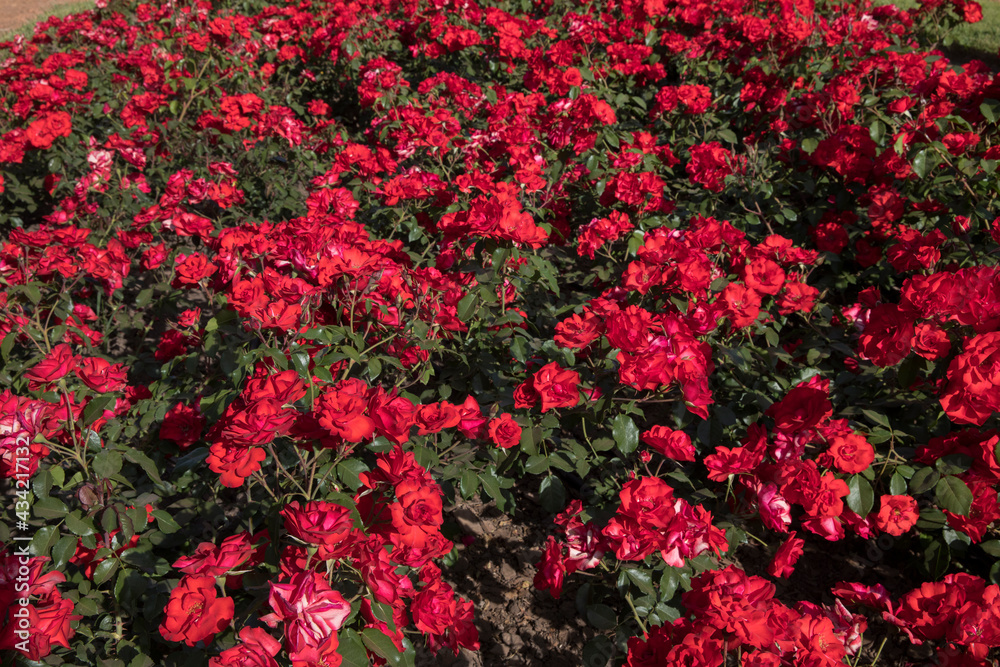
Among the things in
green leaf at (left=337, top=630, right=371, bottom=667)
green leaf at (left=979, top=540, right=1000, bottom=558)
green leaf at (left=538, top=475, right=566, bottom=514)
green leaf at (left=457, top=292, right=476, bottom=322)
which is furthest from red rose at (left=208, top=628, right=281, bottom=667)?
green leaf at (left=979, top=540, right=1000, bottom=558)

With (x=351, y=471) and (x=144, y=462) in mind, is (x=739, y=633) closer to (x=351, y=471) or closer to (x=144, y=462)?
(x=351, y=471)

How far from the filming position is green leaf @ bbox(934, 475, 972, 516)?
1438 millimetres

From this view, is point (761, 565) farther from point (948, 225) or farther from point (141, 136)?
point (141, 136)

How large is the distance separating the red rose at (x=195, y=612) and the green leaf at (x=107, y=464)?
474mm

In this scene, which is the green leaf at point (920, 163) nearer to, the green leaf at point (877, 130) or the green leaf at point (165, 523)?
the green leaf at point (877, 130)

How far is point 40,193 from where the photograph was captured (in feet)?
13.9

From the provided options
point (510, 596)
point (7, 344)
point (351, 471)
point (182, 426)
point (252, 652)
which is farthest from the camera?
point (510, 596)

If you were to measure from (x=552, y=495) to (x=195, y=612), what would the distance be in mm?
1085

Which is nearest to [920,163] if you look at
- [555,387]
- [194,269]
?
[555,387]

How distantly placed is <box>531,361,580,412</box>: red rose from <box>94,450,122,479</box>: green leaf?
3.81 ft

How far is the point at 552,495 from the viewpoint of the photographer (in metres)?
1.88

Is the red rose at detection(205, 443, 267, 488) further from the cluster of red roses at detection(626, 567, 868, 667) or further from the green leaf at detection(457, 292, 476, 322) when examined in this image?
the cluster of red roses at detection(626, 567, 868, 667)

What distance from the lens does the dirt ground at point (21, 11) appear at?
40.0 feet

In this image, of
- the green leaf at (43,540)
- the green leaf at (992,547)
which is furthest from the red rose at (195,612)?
the green leaf at (992,547)
